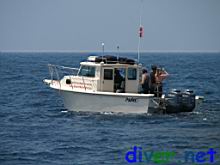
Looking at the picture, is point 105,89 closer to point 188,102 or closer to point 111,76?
point 111,76

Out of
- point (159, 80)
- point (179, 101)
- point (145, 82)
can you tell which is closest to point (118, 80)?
point (145, 82)

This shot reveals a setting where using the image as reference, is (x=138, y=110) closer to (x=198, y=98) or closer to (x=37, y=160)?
(x=198, y=98)

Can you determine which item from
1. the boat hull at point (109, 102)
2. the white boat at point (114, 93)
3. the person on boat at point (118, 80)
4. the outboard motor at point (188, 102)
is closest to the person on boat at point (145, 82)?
the white boat at point (114, 93)

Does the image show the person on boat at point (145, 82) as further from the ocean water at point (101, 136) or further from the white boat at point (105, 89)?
the ocean water at point (101, 136)

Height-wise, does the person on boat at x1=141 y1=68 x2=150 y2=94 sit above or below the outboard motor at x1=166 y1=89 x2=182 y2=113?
above

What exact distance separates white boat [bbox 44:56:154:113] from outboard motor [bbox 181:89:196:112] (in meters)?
1.54

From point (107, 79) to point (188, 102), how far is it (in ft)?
11.7

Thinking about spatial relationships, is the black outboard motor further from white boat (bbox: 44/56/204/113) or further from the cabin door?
the cabin door

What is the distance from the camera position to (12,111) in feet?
113

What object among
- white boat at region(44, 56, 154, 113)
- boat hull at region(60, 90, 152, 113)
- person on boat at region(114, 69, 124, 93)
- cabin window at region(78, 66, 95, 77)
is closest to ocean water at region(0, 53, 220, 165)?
boat hull at region(60, 90, 152, 113)

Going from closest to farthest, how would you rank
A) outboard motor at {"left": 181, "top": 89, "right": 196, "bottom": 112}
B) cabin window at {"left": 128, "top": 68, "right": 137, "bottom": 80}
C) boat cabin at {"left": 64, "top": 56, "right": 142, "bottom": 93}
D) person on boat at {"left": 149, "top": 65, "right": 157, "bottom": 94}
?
outboard motor at {"left": 181, "top": 89, "right": 196, "bottom": 112}
boat cabin at {"left": 64, "top": 56, "right": 142, "bottom": 93}
cabin window at {"left": 128, "top": 68, "right": 137, "bottom": 80}
person on boat at {"left": 149, "top": 65, "right": 157, "bottom": 94}

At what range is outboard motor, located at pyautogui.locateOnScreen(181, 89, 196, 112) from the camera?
3203cm

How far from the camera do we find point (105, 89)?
32.2 metres

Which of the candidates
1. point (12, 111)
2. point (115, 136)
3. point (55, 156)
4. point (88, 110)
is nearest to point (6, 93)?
point (12, 111)
